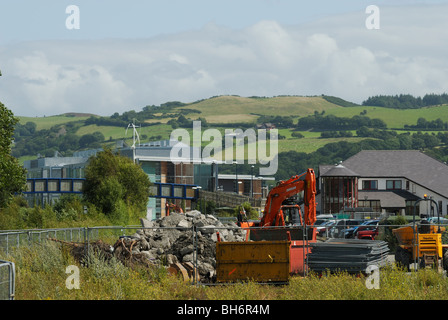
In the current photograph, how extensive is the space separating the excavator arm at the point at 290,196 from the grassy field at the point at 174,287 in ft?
32.1

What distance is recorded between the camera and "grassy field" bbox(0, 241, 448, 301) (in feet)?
62.0

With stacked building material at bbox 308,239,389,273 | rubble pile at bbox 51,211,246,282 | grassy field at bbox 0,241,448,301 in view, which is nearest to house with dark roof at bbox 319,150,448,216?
rubble pile at bbox 51,211,246,282

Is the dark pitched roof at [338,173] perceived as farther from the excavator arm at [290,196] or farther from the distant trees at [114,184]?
the excavator arm at [290,196]

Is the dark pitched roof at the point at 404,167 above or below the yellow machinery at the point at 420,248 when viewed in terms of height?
above

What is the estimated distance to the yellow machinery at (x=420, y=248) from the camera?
27891 millimetres

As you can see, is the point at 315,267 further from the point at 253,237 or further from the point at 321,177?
the point at 321,177

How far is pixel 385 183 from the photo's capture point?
104062 mm

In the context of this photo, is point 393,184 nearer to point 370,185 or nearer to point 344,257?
point 370,185

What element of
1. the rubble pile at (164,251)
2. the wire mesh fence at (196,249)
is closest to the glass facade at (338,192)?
the wire mesh fence at (196,249)

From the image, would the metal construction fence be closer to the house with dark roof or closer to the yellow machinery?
the yellow machinery

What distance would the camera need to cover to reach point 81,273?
23766mm

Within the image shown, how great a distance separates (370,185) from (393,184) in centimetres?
333
